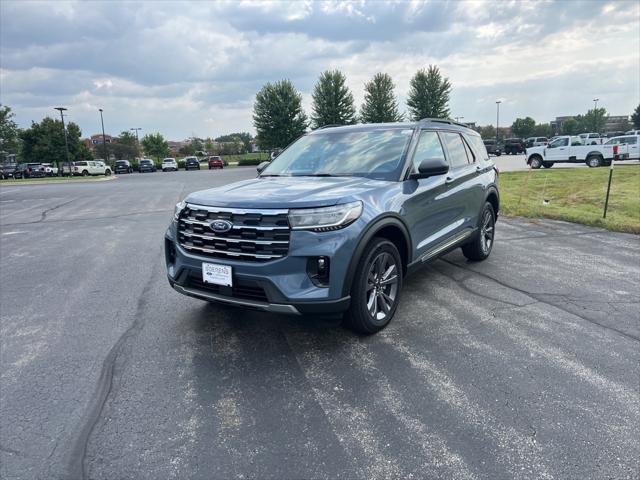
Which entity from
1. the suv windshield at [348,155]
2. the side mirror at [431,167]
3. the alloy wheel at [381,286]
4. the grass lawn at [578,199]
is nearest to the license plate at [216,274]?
the alloy wheel at [381,286]

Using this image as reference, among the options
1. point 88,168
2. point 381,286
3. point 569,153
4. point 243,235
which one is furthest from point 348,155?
point 88,168

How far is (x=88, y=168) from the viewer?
47812 millimetres

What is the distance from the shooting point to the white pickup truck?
24922 mm

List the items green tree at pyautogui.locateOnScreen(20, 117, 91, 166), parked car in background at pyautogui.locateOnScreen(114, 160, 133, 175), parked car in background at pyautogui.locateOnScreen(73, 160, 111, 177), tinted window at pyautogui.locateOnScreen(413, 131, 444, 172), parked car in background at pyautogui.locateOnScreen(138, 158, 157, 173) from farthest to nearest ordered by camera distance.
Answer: green tree at pyautogui.locateOnScreen(20, 117, 91, 166)
parked car in background at pyautogui.locateOnScreen(114, 160, 133, 175)
parked car in background at pyautogui.locateOnScreen(138, 158, 157, 173)
parked car in background at pyautogui.locateOnScreen(73, 160, 111, 177)
tinted window at pyautogui.locateOnScreen(413, 131, 444, 172)

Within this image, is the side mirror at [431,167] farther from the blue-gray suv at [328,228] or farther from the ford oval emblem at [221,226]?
the ford oval emblem at [221,226]

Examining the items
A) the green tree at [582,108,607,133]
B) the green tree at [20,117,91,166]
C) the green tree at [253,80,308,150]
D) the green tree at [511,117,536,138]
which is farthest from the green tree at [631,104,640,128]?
the green tree at [20,117,91,166]

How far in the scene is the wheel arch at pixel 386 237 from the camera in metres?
3.30

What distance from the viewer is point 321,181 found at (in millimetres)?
4027

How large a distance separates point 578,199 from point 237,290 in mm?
11828

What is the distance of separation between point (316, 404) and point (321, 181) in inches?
78.4

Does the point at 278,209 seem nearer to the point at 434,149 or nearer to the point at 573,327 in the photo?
the point at 434,149

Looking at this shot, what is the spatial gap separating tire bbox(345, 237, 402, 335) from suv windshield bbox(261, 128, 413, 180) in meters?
0.78

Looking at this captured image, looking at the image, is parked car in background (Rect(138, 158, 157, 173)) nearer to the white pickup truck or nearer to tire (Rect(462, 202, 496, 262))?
the white pickup truck

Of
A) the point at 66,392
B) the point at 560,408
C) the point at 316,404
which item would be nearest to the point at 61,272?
the point at 66,392
